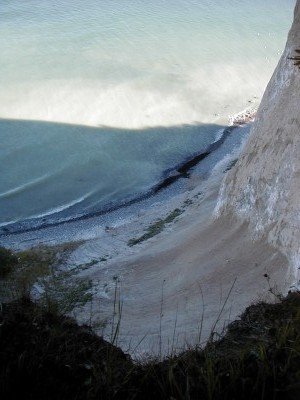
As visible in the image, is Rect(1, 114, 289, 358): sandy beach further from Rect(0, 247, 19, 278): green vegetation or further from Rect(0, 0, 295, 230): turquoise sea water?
Rect(0, 0, 295, 230): turquoise sea water

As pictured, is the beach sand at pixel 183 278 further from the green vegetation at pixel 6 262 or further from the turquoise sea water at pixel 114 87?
the turquoise sea water at pixel 114 87

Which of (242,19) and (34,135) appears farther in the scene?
(242,19)

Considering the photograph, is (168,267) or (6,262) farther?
(6,262)

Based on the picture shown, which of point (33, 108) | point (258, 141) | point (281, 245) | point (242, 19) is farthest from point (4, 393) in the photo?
point (242, 19)

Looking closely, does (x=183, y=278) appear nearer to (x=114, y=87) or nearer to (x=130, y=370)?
(x=130, y=370)

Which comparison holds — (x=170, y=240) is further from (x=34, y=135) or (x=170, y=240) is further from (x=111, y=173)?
(x=34, y=135)

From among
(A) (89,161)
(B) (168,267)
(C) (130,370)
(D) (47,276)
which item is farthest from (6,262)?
(C) (130,370)

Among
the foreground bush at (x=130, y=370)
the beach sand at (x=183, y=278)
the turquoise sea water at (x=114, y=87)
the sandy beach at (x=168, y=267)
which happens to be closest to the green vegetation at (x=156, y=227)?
the sandy beach at (x=168, y=267)
